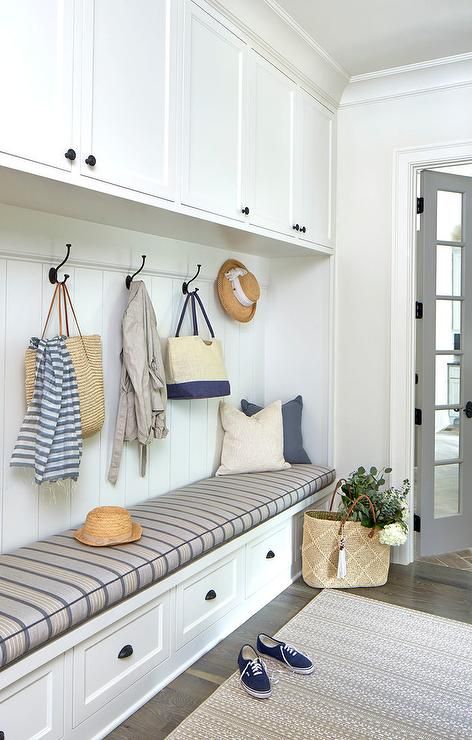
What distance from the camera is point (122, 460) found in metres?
2.76

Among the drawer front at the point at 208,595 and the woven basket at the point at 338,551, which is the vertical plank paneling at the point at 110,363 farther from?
the woven basket at the point at 338,551

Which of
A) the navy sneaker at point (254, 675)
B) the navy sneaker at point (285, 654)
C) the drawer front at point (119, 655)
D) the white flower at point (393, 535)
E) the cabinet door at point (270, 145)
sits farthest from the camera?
the white flower at point (393, 535)

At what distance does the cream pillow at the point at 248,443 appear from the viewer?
11.1 ft

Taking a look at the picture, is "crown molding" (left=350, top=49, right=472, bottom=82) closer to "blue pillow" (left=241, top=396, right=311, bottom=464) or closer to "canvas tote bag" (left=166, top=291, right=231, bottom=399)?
"canvas tote bag" (left=166, top=291, right=231, bottom=399)

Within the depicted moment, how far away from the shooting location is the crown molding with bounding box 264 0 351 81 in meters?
2.76

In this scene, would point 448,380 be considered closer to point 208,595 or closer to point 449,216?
point 449,216

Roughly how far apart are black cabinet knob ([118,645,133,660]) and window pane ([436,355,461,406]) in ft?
7.71

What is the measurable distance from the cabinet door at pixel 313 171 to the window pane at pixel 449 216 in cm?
63

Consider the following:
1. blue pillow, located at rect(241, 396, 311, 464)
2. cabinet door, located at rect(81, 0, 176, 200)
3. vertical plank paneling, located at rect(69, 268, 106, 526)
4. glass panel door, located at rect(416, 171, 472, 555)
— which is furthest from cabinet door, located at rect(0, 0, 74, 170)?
glass panel door, located at rect(416, 171, 472, 555)

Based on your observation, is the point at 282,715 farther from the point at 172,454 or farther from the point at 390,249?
the point at 390,249

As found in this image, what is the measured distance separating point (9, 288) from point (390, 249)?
2144mm

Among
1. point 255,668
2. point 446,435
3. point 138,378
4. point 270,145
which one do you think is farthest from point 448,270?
point 255,668

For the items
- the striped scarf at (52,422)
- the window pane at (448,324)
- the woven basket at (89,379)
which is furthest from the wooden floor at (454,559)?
the striped scarf at (52,422)

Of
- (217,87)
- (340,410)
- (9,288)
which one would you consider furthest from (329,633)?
(217,87)
